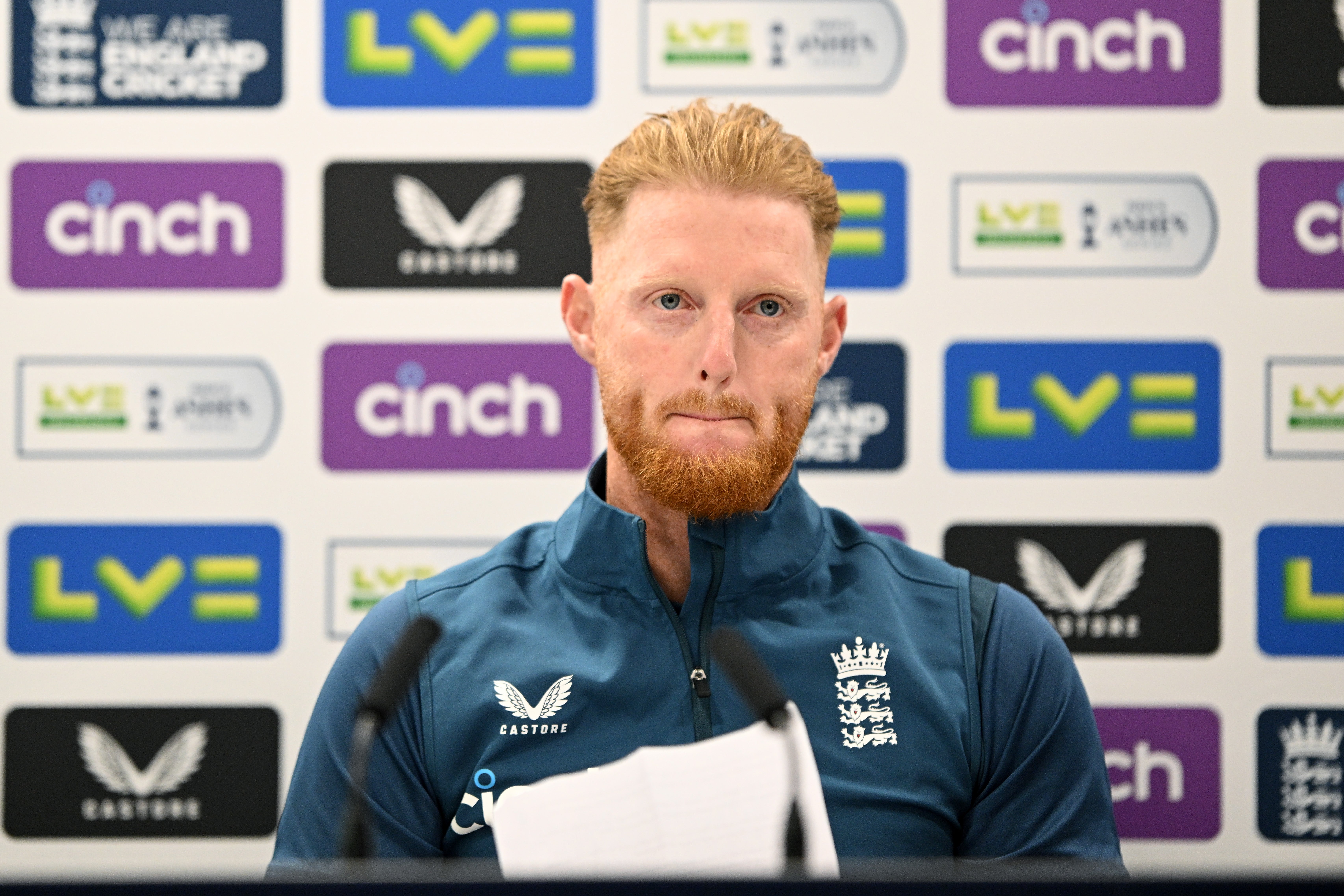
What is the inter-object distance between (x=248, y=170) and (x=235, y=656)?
2.70 feet

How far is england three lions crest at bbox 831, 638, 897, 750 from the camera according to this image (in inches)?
44.1

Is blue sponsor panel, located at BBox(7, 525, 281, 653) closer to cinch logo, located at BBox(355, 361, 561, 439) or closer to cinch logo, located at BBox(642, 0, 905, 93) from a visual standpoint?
cinch logo, located at BBox(355, 361, 561, 439)

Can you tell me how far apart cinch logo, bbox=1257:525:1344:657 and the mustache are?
1.18 metres

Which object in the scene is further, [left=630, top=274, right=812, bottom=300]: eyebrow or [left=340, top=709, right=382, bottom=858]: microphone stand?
[left=630, top=274, right=812, bottom=300]: eyebrow

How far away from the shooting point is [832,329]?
1.29 metres

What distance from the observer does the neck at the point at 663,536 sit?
1.22 meters

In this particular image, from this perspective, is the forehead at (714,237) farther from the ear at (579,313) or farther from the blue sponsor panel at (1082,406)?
the blue sponsor panel at (1082,406)

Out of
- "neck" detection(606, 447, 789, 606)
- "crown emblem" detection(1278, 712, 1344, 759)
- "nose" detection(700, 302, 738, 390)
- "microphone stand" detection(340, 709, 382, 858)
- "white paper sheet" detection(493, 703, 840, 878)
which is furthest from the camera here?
"crown emblem" detection(1278, 712, 1344, 759)

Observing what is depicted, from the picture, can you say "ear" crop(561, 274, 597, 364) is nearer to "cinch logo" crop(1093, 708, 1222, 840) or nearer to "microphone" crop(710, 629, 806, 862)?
"microphone" crop(710, 629, 806, 862)

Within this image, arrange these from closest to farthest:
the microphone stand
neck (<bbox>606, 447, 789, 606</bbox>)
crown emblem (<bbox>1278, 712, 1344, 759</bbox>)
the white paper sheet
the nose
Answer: the microphone stand
the white paper sheet
the nose
neck (<bbox>606, 447, 789, 606</bbox>)
crown emblem (<bbox>1278, 712, 1344, 759</bbox>)

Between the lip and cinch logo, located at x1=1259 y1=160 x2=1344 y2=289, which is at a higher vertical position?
cinch logo, located at x1=1259 y1=160 x2=1344 y2=289

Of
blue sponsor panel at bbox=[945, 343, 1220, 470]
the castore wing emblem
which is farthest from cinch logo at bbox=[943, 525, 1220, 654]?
the castore wing emblem

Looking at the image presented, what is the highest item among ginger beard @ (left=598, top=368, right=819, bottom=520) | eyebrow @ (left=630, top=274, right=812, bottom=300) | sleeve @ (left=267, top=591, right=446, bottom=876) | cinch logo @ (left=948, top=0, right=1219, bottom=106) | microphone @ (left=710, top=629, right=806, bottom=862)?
cinch logo @ (left=948, top=0, right=1219, bottom=106)

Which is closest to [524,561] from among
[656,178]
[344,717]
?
[344,717]
